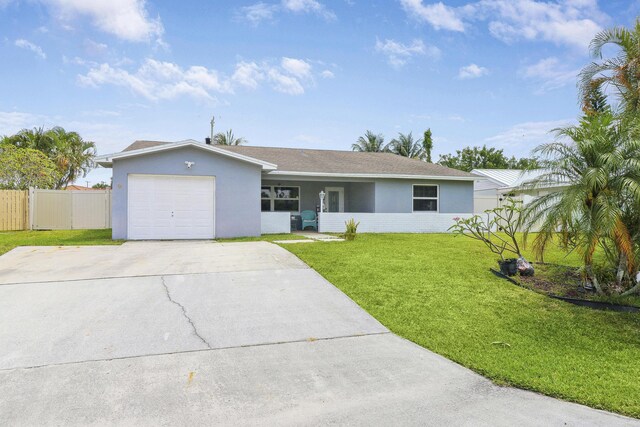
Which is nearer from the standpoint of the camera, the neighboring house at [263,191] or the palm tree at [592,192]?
the palm tree at [592,192]

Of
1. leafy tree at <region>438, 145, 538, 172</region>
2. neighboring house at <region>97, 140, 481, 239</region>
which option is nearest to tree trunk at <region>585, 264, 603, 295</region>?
neighboring house at <region>97, 140, 481, 239</region>

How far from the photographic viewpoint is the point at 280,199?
18.0 m

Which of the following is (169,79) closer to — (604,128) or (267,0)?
(267,0)

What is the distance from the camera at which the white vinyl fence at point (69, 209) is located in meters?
16.2

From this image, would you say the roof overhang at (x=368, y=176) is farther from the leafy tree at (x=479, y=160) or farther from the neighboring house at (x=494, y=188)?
the leafy tree at (x=479, y=160)

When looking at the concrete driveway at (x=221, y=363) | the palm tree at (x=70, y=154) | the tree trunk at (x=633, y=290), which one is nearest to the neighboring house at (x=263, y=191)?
the concrete driveway at (x=221, y=363)

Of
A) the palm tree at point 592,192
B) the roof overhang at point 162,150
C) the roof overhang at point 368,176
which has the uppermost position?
the roof overhang at point 162,150

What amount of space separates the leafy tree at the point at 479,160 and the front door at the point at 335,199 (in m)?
29.2

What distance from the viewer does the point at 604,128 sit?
19.9 feet

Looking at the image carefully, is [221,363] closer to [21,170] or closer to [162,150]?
[162,150]

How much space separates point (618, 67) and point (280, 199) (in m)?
12.8

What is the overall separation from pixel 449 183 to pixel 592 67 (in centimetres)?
775

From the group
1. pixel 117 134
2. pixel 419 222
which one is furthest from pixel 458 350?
pixel 117 134

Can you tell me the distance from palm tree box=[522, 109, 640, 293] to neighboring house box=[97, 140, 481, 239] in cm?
915
